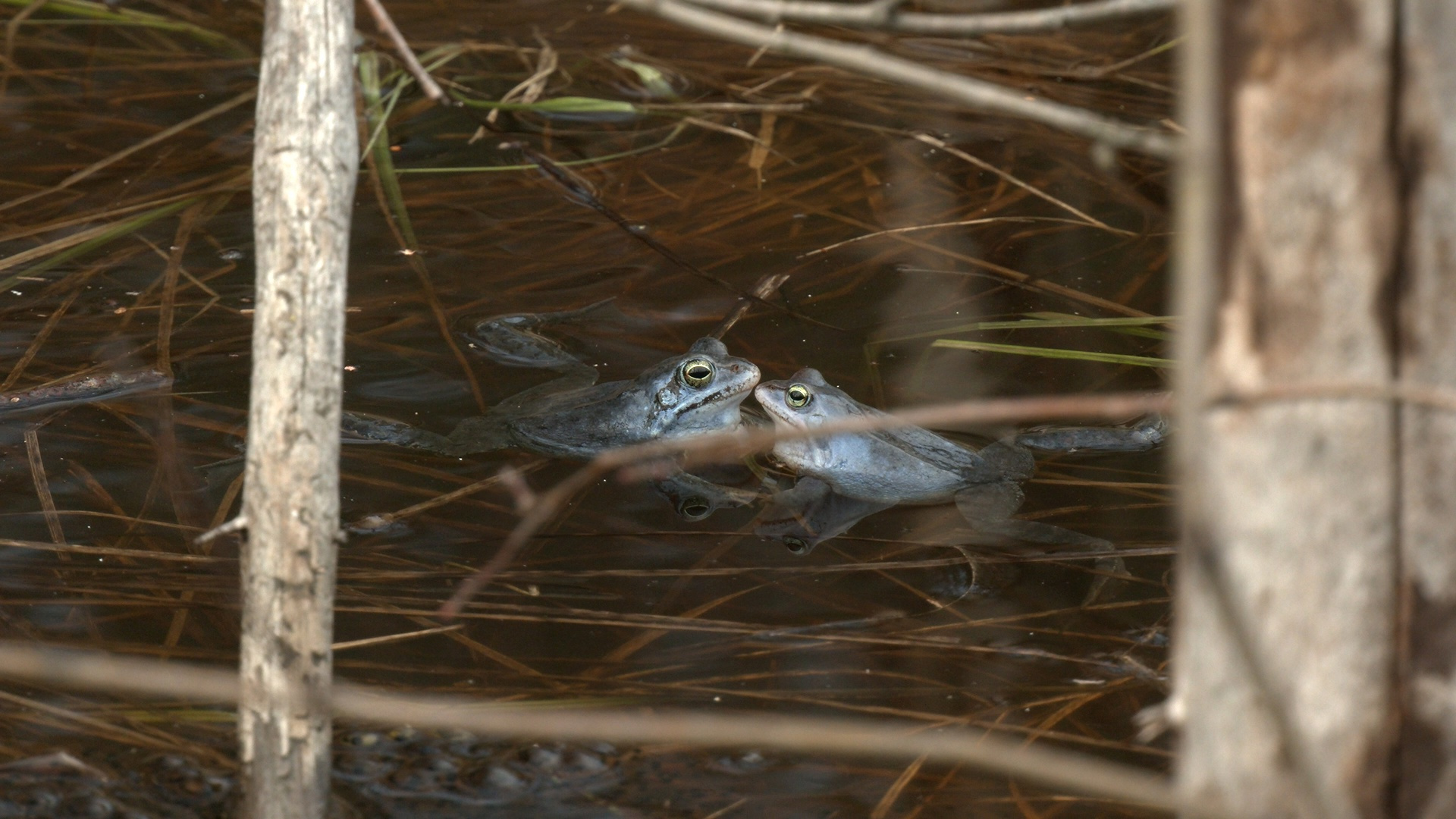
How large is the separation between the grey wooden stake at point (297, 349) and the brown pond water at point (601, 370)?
58 centimetres

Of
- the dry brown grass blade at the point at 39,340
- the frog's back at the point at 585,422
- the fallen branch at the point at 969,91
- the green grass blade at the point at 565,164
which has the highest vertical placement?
the fallen branch at the point at 969,91

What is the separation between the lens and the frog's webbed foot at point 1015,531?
3586 mm

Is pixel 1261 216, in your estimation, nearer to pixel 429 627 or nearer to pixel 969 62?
pixel 429 627

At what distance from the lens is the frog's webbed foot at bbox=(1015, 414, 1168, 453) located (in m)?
4.37

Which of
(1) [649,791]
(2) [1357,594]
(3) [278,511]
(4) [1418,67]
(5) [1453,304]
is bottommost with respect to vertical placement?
(1) [649,791]

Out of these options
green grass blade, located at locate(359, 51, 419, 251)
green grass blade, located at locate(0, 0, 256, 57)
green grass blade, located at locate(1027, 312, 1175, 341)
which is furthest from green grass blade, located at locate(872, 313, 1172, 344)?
green grass blade, located at locate(0, 0, 256, 57)

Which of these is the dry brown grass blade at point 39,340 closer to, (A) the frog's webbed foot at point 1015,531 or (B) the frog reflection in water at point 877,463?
(B) the frog reflection in water at point 877,463

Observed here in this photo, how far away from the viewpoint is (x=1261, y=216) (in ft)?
3.90

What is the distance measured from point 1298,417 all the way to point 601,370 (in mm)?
3868

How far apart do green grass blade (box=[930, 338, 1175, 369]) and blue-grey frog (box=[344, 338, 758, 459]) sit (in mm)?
836

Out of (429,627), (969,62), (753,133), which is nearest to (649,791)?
(429,627)

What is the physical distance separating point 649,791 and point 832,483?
2.01m

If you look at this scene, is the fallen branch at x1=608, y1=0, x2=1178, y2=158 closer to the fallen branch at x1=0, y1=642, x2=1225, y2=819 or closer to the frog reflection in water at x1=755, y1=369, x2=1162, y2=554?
the fallen branch at x1=0, y1=642, x2=1225, y2=819

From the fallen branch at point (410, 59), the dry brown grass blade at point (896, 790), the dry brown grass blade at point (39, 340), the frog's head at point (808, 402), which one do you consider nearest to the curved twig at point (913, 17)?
the fallen branch at point (410, 59)
